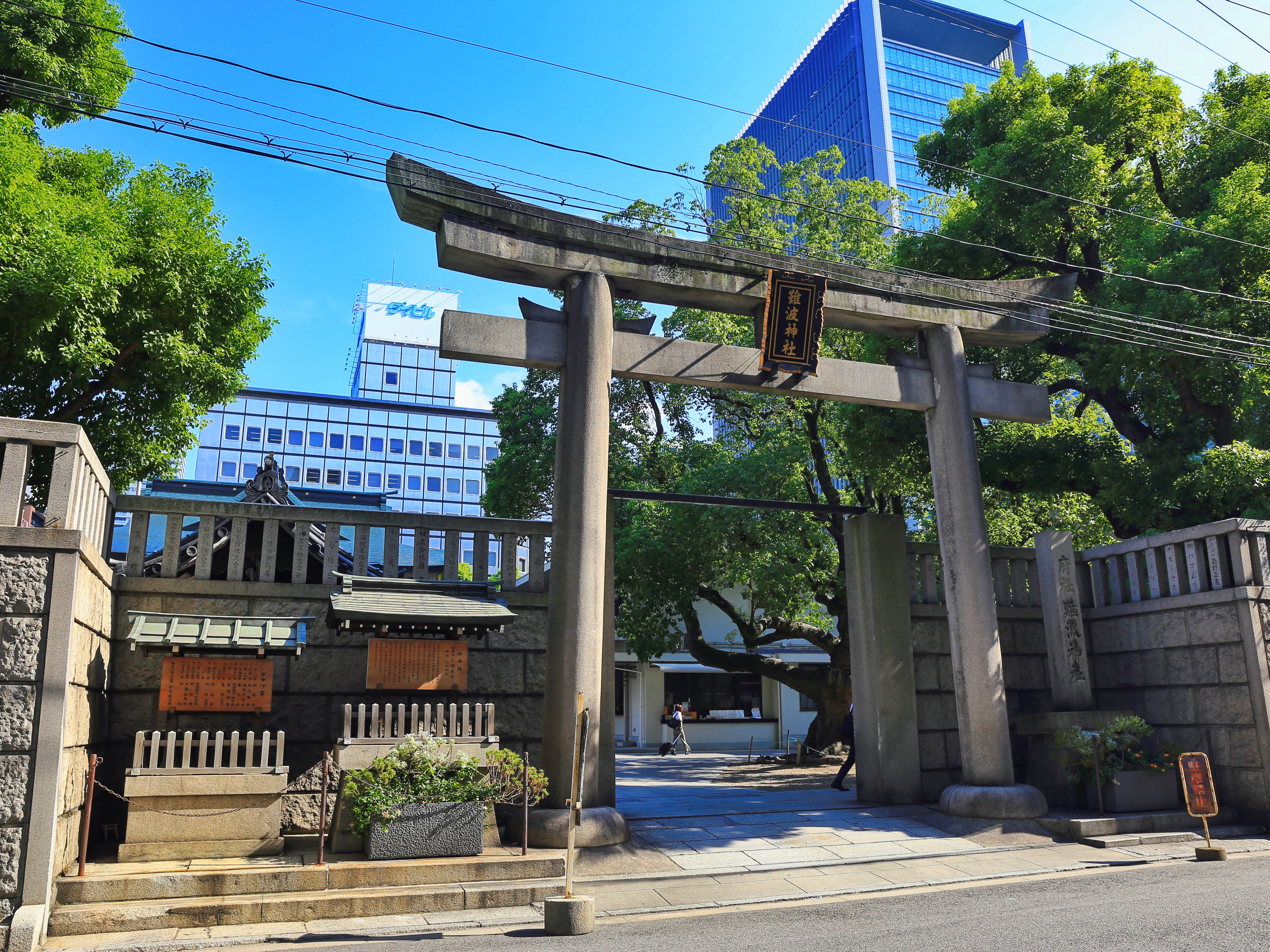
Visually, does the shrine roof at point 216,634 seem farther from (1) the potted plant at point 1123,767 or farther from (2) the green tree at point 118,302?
A: (1) the potted plant at point 1123,767

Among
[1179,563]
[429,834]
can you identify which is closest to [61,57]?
[429,834]

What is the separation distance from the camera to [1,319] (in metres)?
11.2

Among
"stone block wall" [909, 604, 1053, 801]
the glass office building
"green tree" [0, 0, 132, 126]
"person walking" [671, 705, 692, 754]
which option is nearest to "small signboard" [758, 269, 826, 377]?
"stone block wall" [909, 604, 1053, 801]

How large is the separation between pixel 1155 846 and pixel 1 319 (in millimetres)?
15994

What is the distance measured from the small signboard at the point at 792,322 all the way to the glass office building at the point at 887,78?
261ft

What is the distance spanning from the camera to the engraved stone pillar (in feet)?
43.4

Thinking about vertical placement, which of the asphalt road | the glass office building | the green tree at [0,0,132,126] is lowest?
the asphalt road

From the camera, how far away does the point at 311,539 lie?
43.3 ft

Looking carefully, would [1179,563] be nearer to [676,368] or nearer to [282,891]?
[676,368]

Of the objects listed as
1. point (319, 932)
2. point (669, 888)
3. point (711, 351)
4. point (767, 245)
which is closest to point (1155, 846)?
point (669, 888)

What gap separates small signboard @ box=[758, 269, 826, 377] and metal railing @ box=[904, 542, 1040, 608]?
12.1 feet

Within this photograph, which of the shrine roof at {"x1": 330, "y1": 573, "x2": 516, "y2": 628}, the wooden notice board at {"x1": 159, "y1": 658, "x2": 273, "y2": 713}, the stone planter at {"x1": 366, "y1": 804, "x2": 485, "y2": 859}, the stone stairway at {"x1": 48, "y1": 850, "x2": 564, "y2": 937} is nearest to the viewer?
the stone stairway at {"x1": 48, "y1": 850, "x2": 564, "y2": 937}

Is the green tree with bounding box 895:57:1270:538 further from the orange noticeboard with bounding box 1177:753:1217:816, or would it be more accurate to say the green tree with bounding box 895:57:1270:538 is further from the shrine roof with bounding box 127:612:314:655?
the shrine roof with bounding box 127:612:314:655

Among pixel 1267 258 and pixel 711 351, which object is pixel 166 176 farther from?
pixel 1267 258
